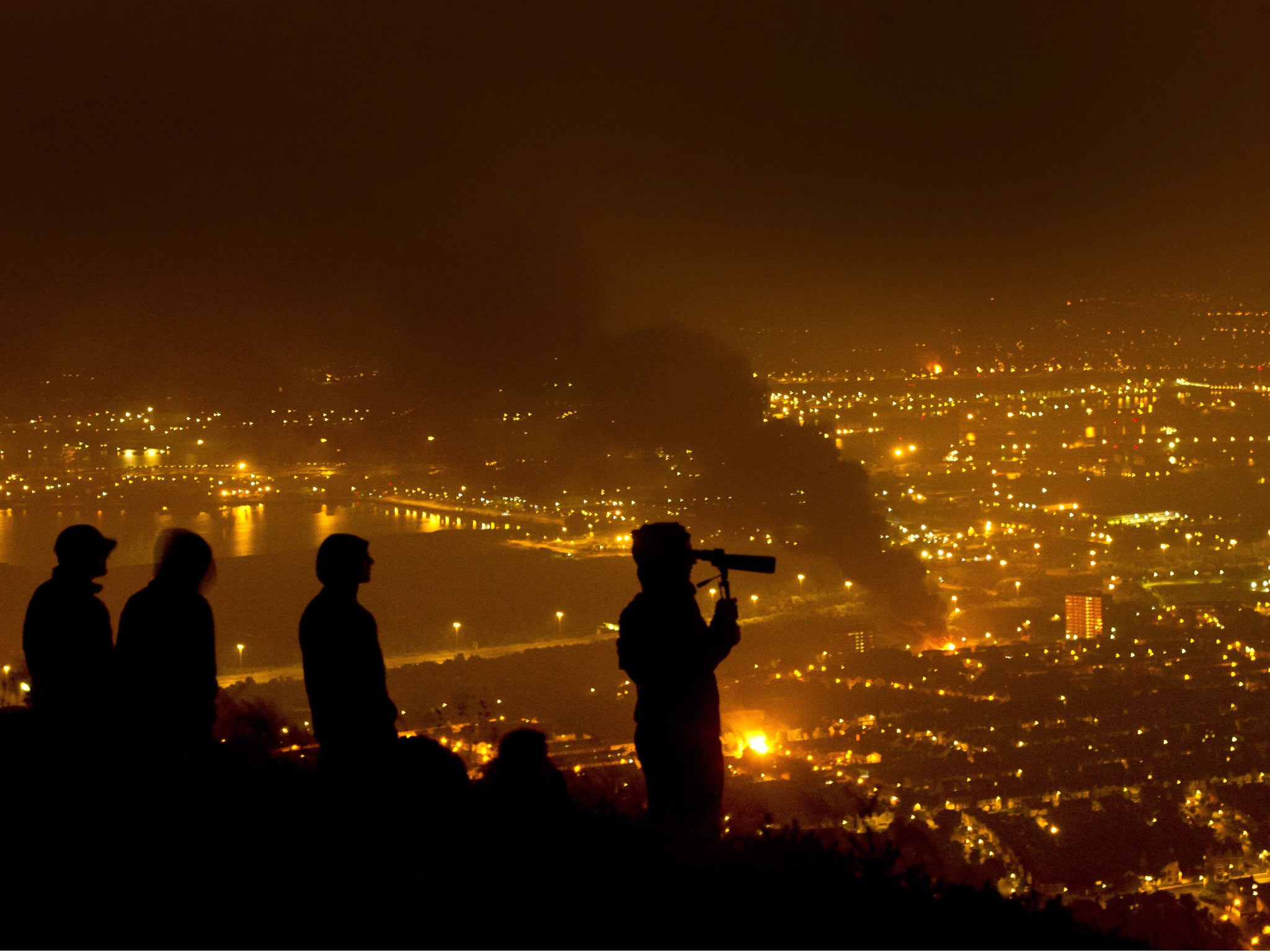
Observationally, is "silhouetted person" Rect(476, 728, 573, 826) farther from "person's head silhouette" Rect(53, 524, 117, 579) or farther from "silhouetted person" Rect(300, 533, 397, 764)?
"person's head silhouette" Rect(53, 524, 117, 579)

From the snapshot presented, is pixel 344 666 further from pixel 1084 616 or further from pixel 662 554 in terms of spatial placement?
pixel 1084 616

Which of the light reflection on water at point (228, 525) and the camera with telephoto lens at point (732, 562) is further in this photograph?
the light reflection on water at point (228, 525)

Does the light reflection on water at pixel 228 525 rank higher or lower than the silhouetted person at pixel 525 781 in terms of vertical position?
higher

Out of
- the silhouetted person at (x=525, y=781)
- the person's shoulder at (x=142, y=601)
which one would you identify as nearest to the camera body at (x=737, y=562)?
the silhouetted person at (x=525, y=781)

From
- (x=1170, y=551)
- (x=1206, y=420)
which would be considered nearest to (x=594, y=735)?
(x=1170, y=551)

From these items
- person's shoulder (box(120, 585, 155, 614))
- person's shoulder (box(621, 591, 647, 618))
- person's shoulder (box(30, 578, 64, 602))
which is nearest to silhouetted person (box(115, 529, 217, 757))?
person's shoulder (box(120, 585, 155, 614))

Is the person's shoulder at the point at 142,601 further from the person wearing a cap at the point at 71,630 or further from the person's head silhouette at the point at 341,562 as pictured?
the person's head silhouette at the point at 341,562
